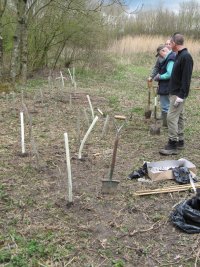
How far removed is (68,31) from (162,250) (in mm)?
15591

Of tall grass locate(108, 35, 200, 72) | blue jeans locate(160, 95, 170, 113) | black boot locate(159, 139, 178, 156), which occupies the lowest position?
tall grass locate(108, 35, 200, 72)

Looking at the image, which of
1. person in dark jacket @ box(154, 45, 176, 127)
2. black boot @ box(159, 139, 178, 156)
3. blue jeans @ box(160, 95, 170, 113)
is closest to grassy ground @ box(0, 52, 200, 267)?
black boot @ box(159, 139, 178, 156)

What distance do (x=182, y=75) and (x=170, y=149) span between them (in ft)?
3.96

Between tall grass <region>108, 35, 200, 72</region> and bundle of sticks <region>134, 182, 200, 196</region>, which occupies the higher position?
bundle of sticks <region>134, 182, 200, 196</region>

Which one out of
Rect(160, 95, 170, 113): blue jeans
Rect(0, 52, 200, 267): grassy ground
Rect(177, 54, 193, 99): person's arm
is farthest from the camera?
Rect(160, 95, 170, 113): blue jeans

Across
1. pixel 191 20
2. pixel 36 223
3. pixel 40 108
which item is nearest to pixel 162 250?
pixel 36 223

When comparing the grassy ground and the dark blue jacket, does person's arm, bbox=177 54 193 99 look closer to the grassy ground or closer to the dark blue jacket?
the grassy ground

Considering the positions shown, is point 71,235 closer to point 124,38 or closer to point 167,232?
point 167,232

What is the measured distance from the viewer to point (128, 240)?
3652 mm

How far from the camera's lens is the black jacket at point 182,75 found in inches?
234

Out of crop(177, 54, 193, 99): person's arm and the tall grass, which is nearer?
crop(177, 54, 193, 99): person's arm

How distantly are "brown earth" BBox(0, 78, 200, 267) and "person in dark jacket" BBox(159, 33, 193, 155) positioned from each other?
0.80 ft

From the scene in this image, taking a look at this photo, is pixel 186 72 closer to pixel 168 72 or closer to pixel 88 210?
pixel 168 72

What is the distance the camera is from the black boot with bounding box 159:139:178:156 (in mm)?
6256
